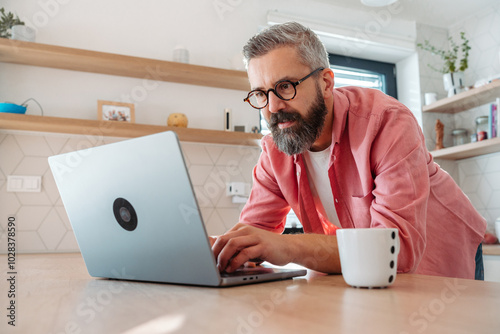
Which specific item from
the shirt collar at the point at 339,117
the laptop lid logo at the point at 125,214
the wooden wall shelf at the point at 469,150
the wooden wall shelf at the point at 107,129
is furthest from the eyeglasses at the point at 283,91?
the wooden wall shelf at the point at 469,150

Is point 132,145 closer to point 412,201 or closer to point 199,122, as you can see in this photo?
point 412,201

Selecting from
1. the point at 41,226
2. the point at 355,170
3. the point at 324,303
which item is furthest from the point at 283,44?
the point at 41,226

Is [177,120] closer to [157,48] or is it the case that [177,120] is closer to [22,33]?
[157,48]

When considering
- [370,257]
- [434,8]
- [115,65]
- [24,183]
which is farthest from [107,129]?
[434,8]

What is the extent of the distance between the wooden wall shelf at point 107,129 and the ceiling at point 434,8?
1.36m

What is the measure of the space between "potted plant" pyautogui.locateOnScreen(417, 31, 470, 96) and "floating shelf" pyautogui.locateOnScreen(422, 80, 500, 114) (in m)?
0.10

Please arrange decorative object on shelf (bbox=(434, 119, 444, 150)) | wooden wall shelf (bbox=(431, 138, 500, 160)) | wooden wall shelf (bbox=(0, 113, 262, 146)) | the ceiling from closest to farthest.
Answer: wooden wall shelf (bbox=(0, 113, 262, 146)) → wooden wall shelf (bbox=(431, 138, 500, 160)) → the ceiling → decorative object on shelf (bbox=(434, 119, 444, 150))

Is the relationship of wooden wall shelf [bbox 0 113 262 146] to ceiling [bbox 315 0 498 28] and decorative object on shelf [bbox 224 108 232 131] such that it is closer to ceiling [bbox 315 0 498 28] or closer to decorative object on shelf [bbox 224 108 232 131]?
decorative object on shelf [bbox 224 108 232 131]

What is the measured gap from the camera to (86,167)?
79cm

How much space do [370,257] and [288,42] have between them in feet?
2.46

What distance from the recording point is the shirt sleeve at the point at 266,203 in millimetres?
1414

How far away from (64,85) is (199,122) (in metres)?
0.80

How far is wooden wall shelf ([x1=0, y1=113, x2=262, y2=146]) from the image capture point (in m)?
2.11

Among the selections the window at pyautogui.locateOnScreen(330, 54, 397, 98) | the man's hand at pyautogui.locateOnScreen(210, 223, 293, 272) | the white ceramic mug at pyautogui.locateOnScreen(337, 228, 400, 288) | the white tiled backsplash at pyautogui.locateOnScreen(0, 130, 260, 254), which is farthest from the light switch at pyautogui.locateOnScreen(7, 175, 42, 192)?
the window at pyautogui.locateOnScreen(330, 54, 397, 98)
